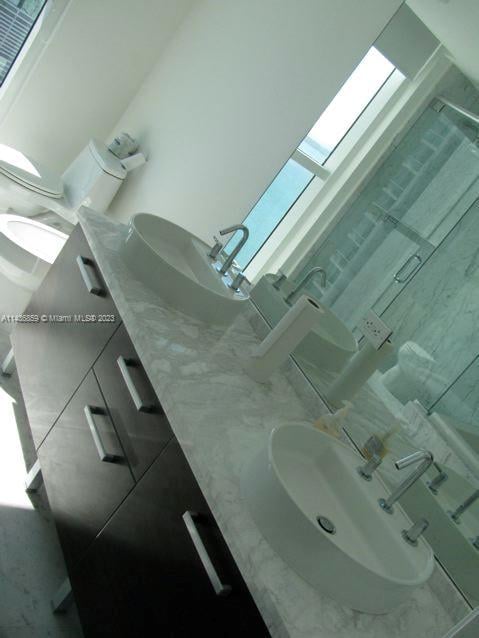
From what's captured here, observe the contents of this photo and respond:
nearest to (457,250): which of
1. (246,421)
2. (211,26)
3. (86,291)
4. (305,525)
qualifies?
(246,421)

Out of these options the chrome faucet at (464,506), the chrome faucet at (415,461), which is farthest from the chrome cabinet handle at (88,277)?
the chrome faucet at (464,506)

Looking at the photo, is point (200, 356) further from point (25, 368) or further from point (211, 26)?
point (211, 26)

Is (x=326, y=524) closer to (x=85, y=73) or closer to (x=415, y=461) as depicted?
(x=415, y=461)

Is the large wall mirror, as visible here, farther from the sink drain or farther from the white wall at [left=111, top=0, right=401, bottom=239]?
the white wall at [left=111, top=0, right=401, bottom=239]

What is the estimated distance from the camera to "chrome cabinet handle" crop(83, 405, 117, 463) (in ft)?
4.37

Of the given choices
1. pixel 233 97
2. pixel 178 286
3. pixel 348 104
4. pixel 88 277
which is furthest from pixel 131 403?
pixel 233 97

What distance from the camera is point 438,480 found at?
1.25 meters

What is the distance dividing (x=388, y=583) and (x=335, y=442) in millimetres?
388

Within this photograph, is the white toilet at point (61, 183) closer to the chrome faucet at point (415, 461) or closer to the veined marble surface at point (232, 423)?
the veined marble surface at point (232, 423)

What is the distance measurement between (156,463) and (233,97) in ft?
6.38

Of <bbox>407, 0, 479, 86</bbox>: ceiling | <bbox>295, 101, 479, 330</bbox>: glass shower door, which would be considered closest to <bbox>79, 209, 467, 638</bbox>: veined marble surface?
<bbox>295, 101, 479, 330</bbox>: glass shower door

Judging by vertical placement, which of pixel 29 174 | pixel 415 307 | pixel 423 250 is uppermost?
pixel 423 250

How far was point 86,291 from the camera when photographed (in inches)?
65.5

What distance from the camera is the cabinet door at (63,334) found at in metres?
1.59
